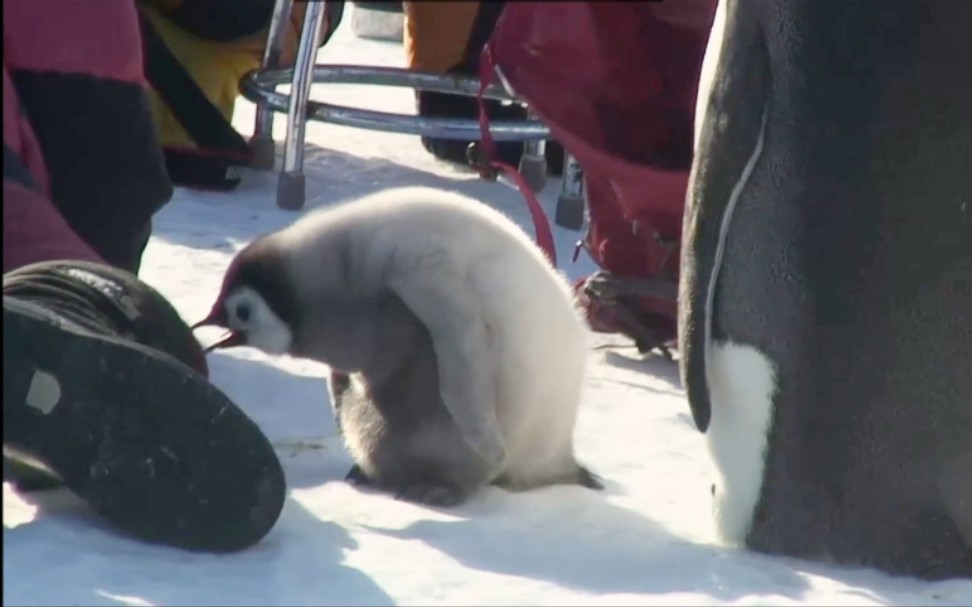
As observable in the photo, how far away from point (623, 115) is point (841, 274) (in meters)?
1.28

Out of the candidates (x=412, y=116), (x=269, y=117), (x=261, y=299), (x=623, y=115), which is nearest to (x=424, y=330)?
(x=261, y=299)

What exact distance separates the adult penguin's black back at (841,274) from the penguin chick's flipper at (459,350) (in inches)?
9.4

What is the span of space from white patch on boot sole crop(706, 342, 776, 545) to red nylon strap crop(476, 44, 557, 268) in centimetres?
49

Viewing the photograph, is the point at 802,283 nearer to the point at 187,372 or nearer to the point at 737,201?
the point at 737,201

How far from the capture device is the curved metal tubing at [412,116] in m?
3.66

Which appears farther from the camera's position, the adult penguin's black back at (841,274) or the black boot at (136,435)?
the adult penguin's black back at (841,274)

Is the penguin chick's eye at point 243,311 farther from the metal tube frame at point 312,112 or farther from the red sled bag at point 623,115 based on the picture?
the metal tube frame at point 312,112

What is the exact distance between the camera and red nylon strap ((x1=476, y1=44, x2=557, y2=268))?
2.49 meters

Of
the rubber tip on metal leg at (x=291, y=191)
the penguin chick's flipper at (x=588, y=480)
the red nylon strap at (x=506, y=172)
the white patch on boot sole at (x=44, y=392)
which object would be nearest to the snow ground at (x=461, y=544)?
the penguin chick's flipper at (x=588, y=480)

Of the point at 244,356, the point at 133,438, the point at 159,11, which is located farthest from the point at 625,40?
the point at 133,438

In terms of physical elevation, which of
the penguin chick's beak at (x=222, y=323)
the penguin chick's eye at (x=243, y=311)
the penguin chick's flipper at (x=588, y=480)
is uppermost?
the penguin chick's eye at (x=243, y=311)

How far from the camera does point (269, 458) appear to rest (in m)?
1.58

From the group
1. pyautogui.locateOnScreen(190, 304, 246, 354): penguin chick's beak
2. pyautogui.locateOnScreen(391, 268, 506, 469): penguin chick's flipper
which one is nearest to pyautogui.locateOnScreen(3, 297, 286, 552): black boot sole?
pyautogui.locateOnScreen(391, 268, 506, 469): penguin chick's flipper

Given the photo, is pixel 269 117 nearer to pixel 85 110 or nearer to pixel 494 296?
pixel 85 110
